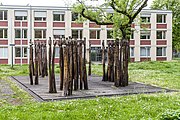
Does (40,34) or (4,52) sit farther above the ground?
(40,34)

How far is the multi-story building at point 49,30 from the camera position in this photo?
47875 millimetres

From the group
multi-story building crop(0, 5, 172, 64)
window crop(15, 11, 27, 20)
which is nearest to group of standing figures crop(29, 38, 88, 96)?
multi-story building crop(0, 5, 172, 64)

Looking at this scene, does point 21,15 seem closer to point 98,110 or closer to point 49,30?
point 49,30

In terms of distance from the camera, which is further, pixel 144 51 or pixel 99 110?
pixel 144 51

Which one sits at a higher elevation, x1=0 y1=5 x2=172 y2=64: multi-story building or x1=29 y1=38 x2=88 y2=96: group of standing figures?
x1=0 y1=5 x2=172 y2=64: multi-story building

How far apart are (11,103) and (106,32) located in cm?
4157

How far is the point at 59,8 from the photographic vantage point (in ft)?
162

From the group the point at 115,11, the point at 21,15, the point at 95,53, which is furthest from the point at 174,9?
the point at 115,11

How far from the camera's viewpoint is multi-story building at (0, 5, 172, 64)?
47.9 metres

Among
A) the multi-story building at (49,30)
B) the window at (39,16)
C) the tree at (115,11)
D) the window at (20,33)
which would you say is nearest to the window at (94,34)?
the multi-story building at (49,30)

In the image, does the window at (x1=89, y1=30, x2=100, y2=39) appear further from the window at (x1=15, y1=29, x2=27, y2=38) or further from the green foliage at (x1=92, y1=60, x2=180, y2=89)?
the green foliage at (x1=92, y1=60, x2=180, y2=89)

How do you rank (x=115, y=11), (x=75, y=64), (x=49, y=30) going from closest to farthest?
(x=75, y=64), (x=115, y=11), (x=49, y=30)

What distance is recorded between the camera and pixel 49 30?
161ft

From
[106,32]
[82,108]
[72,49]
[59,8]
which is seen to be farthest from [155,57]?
[82,108]
